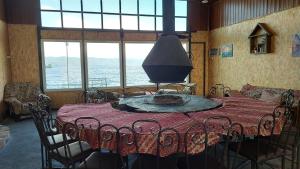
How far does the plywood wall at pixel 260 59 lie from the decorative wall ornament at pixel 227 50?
0.42 ft

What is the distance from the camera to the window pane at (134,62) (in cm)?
811

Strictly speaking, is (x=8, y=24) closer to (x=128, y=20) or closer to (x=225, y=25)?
(x=128, y=20)

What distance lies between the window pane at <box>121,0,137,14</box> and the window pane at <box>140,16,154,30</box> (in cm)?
38

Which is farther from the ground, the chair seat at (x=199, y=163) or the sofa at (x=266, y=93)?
the sofa at (x=266, y=93)

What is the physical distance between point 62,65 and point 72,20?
58.3 inches

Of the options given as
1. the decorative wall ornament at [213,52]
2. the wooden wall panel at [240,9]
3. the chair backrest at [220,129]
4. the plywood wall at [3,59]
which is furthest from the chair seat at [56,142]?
the decorative wall ornament at [213,52]

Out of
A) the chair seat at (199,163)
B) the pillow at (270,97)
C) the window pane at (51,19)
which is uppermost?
the window pane at (51,19)

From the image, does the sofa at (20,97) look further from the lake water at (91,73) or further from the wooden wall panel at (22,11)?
the wooden wall panel at (22,11)

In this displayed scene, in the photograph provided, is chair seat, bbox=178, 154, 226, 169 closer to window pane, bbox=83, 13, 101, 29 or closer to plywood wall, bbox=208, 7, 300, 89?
plywood wall, bbox=208, 7, 300, 89

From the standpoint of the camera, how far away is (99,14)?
7672 millimetres

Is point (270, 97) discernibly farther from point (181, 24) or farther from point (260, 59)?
point (181, 24)

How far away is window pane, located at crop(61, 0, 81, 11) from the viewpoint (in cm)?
733

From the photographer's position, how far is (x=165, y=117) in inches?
96.3

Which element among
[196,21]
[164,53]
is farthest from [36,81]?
[196,21]
